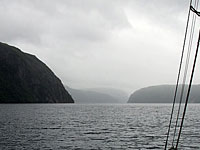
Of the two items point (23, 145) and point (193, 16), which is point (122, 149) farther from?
point (193, 16)

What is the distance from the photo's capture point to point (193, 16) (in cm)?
1625

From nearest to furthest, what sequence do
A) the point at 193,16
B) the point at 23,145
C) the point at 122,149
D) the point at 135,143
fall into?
the point at 193,16
the point at 122,149
the point at 23,145
the point at 135,143

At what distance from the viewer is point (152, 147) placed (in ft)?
121

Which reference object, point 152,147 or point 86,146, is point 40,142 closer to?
point 86,146

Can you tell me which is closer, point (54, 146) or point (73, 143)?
point (54, 146)

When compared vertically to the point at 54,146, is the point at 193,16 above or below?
above

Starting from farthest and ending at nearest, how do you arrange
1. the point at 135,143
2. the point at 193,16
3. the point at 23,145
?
the point at 135,143 → the point at 23,145 → the point at 193,16

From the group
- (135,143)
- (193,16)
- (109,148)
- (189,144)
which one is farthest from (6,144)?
(193,16)

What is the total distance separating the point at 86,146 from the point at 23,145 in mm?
9610

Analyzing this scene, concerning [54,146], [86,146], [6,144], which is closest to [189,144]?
[86,146]

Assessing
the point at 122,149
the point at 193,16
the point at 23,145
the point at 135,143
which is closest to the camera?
the point at 193,16

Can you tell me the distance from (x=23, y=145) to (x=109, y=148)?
1314 cm

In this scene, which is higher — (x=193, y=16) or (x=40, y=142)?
(x=193, y=16)

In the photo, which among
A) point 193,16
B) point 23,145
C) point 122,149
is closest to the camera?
point 193,16
